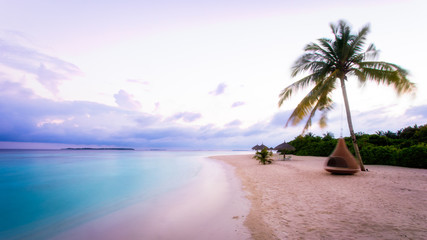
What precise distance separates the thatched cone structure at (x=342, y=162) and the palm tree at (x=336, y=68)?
43.9 inches

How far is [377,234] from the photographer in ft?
10.3

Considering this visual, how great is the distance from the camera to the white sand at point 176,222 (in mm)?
4062

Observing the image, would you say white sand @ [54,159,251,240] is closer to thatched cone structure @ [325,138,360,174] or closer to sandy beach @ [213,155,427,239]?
sandy beach @ [213,155,427,239]

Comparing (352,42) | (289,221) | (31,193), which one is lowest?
(31,193)

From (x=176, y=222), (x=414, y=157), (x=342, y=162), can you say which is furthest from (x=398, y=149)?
(x=176, y=222)

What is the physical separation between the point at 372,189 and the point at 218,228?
5.25m

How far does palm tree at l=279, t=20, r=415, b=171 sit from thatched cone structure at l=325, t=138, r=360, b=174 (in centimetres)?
112

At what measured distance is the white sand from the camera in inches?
160

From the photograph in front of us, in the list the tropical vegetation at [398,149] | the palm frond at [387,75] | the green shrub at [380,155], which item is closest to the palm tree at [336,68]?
the palm frond at [387,75]

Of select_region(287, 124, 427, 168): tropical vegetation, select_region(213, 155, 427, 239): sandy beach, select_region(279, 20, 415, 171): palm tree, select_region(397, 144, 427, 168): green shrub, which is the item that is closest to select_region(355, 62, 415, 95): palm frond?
select_region(279, 20, 415, 171): palm tree

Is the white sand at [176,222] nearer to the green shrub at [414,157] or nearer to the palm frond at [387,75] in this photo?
the palm frond at [387,75]

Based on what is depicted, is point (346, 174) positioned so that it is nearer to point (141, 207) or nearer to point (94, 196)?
point (141, 207)

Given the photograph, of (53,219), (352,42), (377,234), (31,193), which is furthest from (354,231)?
(31,193)

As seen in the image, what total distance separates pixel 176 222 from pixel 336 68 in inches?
396
